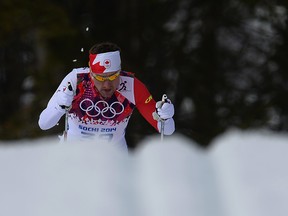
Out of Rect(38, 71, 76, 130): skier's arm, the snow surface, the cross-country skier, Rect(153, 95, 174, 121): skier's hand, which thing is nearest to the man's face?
the cross-country skier

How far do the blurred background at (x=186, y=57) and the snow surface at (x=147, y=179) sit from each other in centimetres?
747

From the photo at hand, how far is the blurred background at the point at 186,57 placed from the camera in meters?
10.4

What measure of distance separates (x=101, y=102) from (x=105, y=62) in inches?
14.4

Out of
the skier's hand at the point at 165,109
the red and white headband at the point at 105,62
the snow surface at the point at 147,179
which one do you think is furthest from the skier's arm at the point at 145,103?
the snow surface at the point at 147,179

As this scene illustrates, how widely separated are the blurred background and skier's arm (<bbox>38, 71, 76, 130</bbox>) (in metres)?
5.83

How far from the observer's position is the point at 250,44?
462 inches

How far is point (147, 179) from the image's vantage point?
97.9 inches

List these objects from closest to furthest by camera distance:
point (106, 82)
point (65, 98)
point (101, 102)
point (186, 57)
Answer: point (65, 98) < point (106, 82) < point (101, 102) < point (186, 57)

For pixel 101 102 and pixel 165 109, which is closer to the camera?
pixel 165 109

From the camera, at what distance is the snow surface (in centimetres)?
230

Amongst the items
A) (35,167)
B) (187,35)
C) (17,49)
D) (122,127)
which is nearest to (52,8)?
(17,49)

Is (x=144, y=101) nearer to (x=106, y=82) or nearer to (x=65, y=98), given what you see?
(x=106, y=82)

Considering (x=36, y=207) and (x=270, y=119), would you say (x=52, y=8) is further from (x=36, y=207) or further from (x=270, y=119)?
(x=36, y=207)

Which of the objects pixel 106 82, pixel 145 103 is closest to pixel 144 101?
pixel 145 103
